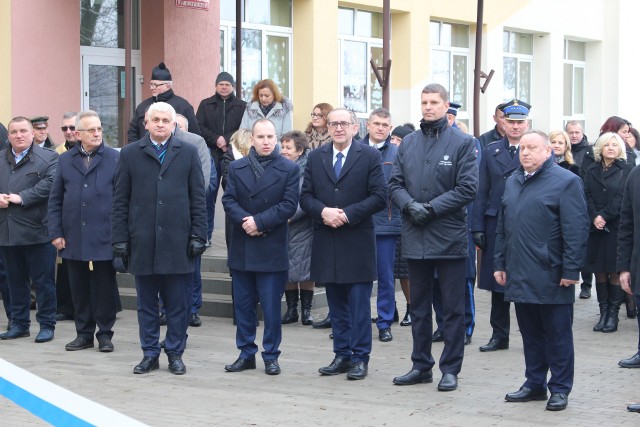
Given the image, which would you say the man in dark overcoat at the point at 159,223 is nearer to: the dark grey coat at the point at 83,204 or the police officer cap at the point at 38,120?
the dark grey coat at the point at 83,204

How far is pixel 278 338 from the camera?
891 cm

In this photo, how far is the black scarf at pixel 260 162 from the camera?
8.98 meters

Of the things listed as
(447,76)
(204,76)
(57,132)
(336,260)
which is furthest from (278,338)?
(447,76)

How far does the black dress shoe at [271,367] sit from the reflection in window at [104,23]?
807 cm

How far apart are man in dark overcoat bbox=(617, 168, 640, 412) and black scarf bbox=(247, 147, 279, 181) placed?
2.70m

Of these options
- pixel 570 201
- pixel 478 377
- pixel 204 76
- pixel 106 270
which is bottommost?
pixel 478 377

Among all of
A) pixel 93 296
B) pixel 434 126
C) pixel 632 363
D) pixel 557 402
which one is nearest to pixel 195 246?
pixel 93 296

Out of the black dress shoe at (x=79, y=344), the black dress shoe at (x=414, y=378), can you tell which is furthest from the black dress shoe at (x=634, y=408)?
the black dress shoe at (x=79, y=344)

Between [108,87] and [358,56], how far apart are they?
6.38 m

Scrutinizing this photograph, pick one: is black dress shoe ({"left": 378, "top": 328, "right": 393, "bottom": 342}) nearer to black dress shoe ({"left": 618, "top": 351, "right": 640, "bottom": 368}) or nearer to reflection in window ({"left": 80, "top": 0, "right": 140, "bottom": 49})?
black dress shoe ({"left": 618, "top": 351, "right": 640, "bottom": 368})

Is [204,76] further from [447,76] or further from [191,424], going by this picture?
[191,424]

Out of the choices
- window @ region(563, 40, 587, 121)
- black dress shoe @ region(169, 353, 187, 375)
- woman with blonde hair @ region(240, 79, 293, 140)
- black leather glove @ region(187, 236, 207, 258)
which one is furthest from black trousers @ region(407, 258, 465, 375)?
window @ region(563, 40, 587, 121)

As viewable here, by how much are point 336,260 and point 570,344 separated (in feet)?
6.33

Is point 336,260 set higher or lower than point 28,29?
lower
